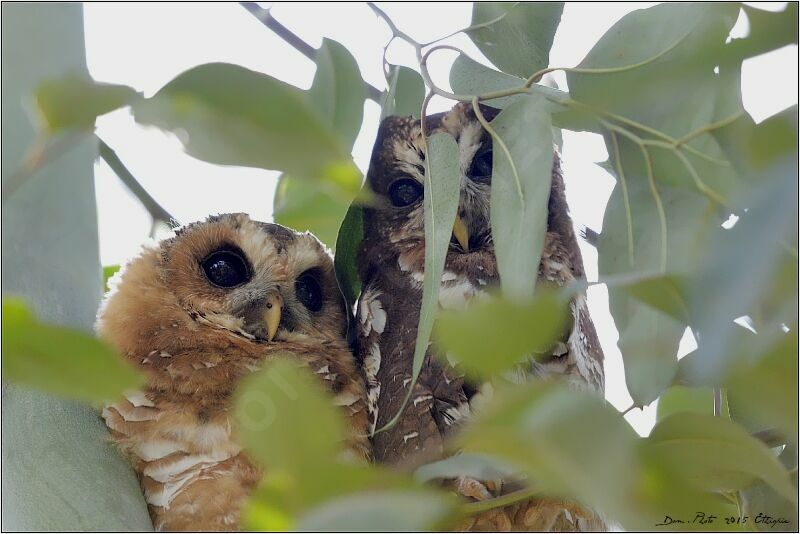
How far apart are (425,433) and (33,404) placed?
703 mm

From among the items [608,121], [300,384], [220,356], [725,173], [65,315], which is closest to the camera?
[300,384]

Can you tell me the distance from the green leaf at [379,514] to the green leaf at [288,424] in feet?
0.21

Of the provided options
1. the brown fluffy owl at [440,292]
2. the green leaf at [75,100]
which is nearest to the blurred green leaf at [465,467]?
the green leaf at [75,100]

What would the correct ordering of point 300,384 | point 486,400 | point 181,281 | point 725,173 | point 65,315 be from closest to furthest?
point 300,384, point 725,173, point 65,315, point 486,400, point 181,281

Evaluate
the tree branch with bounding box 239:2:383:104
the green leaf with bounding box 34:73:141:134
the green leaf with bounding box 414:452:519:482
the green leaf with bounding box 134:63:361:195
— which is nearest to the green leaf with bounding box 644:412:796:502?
the green leaf with bounding box 414:452:519:482

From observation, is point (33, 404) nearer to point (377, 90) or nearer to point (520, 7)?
point (520, 7)

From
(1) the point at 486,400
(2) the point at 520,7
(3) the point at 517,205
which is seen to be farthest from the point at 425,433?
(2) the point at 520,7

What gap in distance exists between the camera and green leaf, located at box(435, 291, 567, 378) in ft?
2.24

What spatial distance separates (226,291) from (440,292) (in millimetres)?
518

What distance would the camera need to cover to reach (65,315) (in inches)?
57.4

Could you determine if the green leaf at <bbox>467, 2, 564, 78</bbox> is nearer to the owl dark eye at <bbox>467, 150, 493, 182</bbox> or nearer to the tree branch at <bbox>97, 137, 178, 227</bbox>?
the owl dark eye at <bbox>467, 150, 493, 182</bbox>

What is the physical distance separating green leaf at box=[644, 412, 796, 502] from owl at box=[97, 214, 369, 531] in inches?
36.9

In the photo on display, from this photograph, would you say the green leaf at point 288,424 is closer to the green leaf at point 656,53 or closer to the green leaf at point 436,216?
the green leaf at point 436,216

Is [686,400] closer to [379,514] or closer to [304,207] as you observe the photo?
[304,207]
